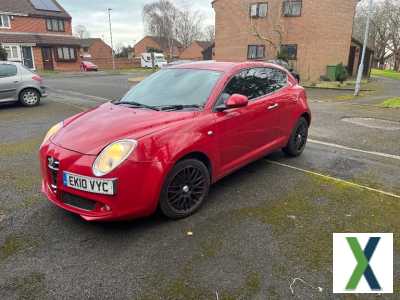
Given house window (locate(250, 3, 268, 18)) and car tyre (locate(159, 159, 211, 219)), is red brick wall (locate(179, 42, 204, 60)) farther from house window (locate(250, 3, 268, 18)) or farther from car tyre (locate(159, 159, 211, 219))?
car tyre (locate(159, 159, 211, 219))

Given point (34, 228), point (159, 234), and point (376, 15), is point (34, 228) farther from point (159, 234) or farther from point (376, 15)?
point (376, 15)

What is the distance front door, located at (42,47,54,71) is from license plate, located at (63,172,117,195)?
40554 mm

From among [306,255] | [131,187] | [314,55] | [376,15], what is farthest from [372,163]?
[376,15]

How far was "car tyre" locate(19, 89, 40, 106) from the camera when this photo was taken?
1079 cm

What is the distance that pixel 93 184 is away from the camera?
2.93 m

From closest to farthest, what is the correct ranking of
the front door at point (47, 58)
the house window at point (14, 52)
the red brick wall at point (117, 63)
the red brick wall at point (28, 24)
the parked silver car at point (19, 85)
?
the parked silver car at point (19, 85) < the house window at point (14, 52) < the red brick wall at point (28, 24) < the front door at point (47, 58) < the red brick wall at point (117, 63)

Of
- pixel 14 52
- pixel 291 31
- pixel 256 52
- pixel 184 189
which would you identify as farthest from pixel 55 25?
pixel 184 189

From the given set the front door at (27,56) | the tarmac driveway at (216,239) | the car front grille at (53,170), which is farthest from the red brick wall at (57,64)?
the car front grille at (53,170)

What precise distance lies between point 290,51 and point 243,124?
2316 cm

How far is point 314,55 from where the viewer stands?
24.0 meters

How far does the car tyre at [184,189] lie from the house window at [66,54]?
41042 mm

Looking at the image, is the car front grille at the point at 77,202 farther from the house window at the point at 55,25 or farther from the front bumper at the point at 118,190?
the house window at the point at 55,25

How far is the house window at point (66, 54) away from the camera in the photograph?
Result: 3919cm

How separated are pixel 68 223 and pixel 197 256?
148 centimetres
